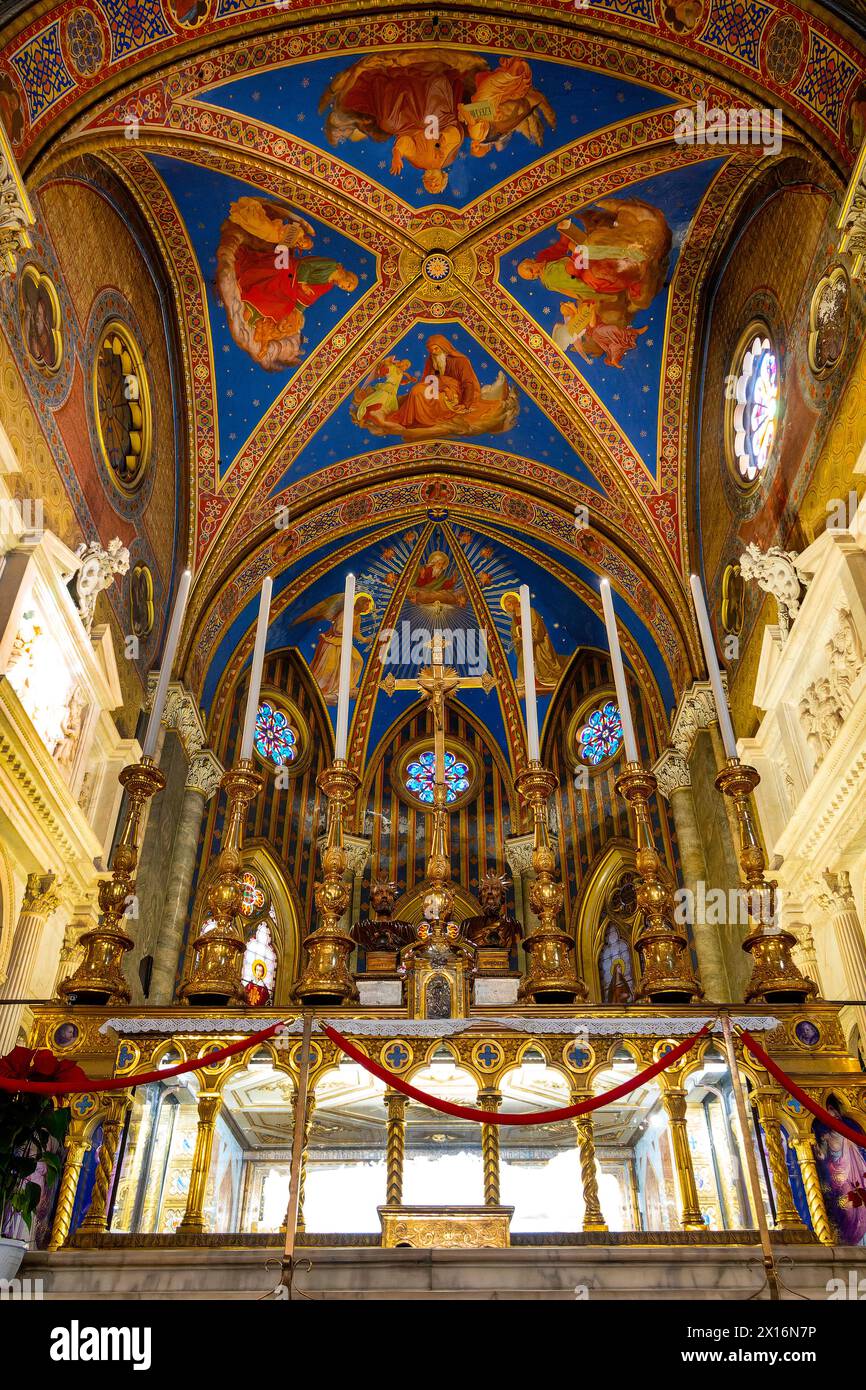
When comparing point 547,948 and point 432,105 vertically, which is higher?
point 432,105

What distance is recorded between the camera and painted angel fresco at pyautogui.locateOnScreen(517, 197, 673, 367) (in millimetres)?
12672

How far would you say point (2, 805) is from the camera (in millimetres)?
8297

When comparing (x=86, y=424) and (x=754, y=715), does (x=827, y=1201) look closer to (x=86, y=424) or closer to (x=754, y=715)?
(x=754, y=715)

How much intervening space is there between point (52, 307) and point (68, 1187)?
8.00 metres

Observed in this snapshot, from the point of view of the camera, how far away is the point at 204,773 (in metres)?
14.4

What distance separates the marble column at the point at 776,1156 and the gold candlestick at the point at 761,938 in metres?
0.70

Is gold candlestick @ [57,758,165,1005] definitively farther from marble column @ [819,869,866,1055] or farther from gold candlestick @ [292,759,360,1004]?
marble column @ [819,869,866,1055]

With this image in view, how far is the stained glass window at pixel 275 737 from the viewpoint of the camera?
17203 mm

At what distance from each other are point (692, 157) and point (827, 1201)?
10869mm

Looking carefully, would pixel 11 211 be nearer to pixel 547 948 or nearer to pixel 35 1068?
pixel 35 1068

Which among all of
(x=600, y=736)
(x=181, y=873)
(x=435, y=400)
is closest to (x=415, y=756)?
(x=600, y=736)

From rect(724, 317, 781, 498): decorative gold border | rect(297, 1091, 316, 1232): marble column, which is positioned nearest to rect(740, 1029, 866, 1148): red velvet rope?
rect(297, 1091, 316, 1232): marble column

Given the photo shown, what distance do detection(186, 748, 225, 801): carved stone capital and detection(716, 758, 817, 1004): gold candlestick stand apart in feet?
31.1
